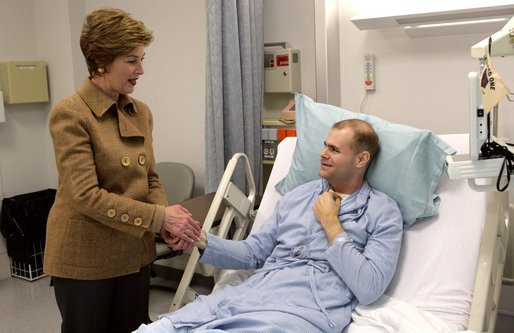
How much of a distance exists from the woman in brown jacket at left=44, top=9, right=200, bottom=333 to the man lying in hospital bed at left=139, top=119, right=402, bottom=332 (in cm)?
27

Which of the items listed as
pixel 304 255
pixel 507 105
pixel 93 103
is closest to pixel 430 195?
pixel 304 255

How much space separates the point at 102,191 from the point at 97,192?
0.02 m

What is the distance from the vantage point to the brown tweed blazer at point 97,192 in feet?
5.57

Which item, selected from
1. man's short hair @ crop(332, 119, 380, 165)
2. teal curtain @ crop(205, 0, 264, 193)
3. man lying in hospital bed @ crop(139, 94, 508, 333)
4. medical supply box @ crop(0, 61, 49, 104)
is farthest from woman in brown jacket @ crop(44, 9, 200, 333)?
medical supply box @ crop(0, 61, 49, 104)

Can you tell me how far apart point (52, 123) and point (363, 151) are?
1.06 m

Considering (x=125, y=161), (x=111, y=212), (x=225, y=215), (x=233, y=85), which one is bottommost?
(x=225, y=215)

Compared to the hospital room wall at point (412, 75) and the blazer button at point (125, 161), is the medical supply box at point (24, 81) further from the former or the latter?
the blazer button at point (125, 161)

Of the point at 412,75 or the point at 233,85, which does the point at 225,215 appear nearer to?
the point at 233,85

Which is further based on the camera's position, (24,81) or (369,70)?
(24,81)

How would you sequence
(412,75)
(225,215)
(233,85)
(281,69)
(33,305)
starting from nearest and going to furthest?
(225,215), (412,75), (233,85), (281,69), (33,305)

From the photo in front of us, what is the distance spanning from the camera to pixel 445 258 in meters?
1.88

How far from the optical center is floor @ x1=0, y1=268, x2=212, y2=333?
3152mm

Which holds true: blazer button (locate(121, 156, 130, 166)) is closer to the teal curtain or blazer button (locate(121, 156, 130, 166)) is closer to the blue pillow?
the blue pillow

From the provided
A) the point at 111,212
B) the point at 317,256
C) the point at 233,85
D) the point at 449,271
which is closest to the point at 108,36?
the point at 111,212
